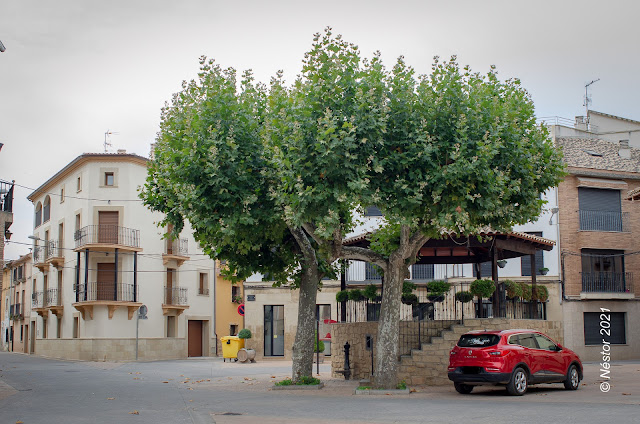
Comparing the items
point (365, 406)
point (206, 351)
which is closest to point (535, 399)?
point (365, 406)

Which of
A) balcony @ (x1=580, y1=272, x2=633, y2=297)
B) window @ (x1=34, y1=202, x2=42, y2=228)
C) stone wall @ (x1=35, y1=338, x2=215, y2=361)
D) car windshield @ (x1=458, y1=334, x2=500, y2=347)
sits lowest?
stone wall @ (x1=35, y1=338, x2=215, y2=361)

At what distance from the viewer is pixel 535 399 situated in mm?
14266

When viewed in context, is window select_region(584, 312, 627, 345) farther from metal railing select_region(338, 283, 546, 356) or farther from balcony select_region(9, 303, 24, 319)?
balcony select_region(9, 303, 24, 319)

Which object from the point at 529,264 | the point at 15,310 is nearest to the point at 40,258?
the point at 15,310

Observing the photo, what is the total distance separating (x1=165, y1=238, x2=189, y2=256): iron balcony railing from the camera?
147 ft

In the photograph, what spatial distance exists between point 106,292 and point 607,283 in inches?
1074

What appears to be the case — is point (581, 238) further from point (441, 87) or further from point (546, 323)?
point (441, 87)

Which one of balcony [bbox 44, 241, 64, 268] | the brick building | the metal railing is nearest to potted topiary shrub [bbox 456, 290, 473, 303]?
the metal railing

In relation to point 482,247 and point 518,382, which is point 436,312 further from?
point 518,382

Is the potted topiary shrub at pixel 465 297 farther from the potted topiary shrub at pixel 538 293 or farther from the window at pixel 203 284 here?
the window at pixel 203 284

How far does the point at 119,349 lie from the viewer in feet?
135

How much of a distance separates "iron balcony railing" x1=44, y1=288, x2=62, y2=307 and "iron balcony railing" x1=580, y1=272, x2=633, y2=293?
1227 inches

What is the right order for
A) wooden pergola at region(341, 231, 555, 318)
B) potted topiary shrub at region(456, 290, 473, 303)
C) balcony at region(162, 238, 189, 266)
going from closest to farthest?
potted topiary shrub at region(456, 290, 473, 303)
wooden pergola at region(341, 231, 555, 318)
balcony at region(162, 238, 189, 266)

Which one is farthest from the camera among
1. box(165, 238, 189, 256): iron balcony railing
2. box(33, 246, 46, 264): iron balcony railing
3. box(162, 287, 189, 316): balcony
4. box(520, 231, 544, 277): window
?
box(33, 246, 46, 264): iron balcony railing
